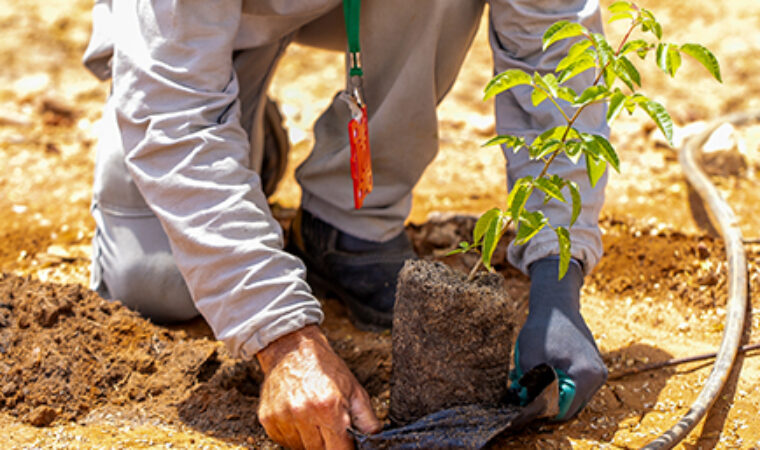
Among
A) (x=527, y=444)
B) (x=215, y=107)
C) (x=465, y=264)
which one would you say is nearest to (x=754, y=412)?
(x=527, y=444)

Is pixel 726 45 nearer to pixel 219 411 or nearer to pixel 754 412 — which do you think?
pixel 754 412

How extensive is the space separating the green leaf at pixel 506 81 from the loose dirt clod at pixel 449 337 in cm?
39

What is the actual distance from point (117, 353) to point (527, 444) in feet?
3.33

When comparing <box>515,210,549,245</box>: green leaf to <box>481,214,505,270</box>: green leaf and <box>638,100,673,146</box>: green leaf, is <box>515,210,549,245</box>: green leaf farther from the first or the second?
<box>638,100,673,146</box>: green leaf

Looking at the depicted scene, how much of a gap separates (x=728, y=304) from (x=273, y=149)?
5.06 ft

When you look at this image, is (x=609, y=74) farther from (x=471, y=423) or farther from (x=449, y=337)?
(x=471, y=423)

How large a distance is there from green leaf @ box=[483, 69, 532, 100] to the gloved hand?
0.54 metres

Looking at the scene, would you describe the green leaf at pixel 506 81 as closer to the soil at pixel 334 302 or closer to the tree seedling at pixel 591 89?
the tree seedling at pixel 591 89

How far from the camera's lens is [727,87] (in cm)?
391

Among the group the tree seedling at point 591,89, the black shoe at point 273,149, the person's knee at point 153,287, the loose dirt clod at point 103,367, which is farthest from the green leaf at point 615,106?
the black shoe at point 273,149

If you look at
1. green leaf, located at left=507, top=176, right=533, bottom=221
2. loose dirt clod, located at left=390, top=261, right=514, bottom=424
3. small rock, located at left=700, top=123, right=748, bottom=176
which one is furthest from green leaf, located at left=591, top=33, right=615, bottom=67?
small rock, located at left=700, top=123, right=748, bottom=176

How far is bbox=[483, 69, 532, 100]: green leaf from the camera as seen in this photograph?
1.26m

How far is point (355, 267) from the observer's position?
2205 mm

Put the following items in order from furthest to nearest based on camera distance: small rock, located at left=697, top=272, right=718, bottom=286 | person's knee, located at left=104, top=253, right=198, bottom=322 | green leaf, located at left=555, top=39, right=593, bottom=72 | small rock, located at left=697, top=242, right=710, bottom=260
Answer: small rock, located at left=697, top=242, right=710, bottom=260
small rock, located at left=697, top=272, right=718, bottom=286
person's knee, located at left=104, top=253, right=198, bottom=322
green leaf, located at left=555, top=39, right=593, bottom=72
